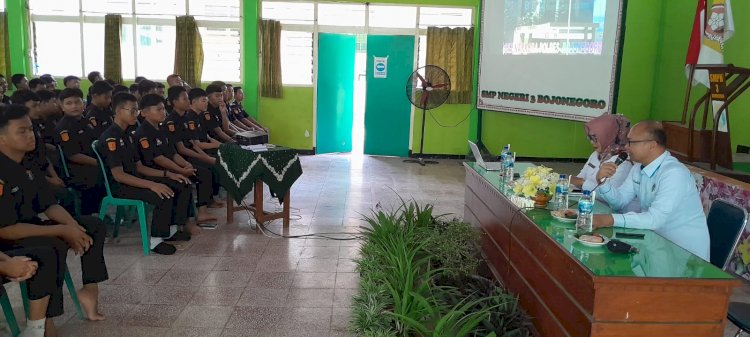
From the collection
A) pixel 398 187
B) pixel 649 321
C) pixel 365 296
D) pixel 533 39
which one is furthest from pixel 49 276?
pixel 533 39

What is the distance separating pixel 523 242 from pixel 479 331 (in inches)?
24.4

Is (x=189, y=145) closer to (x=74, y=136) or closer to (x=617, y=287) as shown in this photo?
(x=74, y=136)

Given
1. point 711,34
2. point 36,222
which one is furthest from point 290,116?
point 36,222

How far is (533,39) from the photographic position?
746cm

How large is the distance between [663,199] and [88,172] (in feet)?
13.2

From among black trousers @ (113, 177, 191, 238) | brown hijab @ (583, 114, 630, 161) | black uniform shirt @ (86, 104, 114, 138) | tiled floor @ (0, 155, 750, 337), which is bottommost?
tiled floor @ (0, 155, 750, 337)

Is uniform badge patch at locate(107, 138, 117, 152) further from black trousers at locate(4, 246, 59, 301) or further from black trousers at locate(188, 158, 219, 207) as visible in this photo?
black trousers at locate(4, 246, 59, 301)

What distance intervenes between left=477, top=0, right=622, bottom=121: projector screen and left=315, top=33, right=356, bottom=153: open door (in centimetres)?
215

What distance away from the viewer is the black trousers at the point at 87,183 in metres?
4.43

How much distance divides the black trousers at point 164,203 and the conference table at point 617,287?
8.70 ft

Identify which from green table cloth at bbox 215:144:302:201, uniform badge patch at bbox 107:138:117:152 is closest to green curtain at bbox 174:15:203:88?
green table cloth at bbox 215:144:302:201

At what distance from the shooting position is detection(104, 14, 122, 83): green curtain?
855 cm

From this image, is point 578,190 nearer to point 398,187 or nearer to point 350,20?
point 398,187

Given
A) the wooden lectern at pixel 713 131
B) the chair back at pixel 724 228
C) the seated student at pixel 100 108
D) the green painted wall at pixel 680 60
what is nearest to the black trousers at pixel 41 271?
the seated student at pixel 100 108
